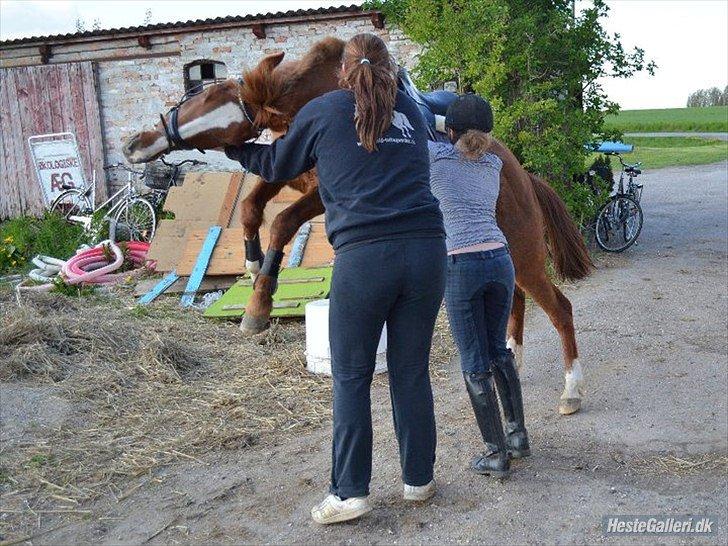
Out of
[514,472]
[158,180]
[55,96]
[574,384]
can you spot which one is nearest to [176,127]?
[514,472]

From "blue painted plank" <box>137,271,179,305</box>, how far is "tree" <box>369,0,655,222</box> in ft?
12.5

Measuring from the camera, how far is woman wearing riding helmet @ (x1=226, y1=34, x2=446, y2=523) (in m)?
3.37

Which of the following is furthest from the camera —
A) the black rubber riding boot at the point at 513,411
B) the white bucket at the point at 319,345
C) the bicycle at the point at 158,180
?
the bicycle at the point at 158,180

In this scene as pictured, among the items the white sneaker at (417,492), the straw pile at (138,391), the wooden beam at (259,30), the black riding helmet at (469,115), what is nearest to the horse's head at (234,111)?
the black riding helmet at (469,115)

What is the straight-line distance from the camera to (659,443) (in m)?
4.78

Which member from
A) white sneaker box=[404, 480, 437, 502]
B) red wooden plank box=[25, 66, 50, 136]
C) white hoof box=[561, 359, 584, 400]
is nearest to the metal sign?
red wooden plank box=[25, 66, 50, 136]

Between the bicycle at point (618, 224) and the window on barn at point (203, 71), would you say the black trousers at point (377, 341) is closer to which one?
the bicycle at point (618, 224)

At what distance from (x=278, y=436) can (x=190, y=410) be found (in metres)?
0.88

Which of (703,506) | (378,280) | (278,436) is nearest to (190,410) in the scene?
(278,436)

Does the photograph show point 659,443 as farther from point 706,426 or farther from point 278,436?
point 278,436

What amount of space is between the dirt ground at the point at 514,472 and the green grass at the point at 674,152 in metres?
16.4

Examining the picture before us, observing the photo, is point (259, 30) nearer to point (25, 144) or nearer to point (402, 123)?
point (25, 144)

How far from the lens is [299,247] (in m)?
9.65

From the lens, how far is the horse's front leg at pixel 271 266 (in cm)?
390
